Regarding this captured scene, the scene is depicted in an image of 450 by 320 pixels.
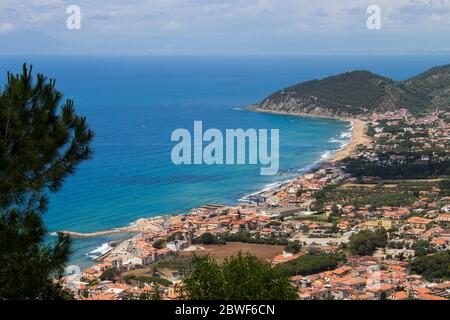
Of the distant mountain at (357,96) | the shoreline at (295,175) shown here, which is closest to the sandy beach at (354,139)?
the shoreline at (295,175)

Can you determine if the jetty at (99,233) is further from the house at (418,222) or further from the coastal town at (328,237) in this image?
the house at (418,222)

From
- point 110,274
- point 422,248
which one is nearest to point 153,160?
point 110,274

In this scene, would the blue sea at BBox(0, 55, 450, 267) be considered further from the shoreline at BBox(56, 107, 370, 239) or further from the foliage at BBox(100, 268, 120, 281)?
the foliage at BBox(100, 268, 120, 281)

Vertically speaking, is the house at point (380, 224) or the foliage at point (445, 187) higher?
the foliage at point (445, 187)

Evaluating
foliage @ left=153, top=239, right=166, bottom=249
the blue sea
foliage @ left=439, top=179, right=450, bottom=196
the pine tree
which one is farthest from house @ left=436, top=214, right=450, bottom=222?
the pine tree

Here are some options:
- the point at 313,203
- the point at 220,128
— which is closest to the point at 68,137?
the point at 313,203
